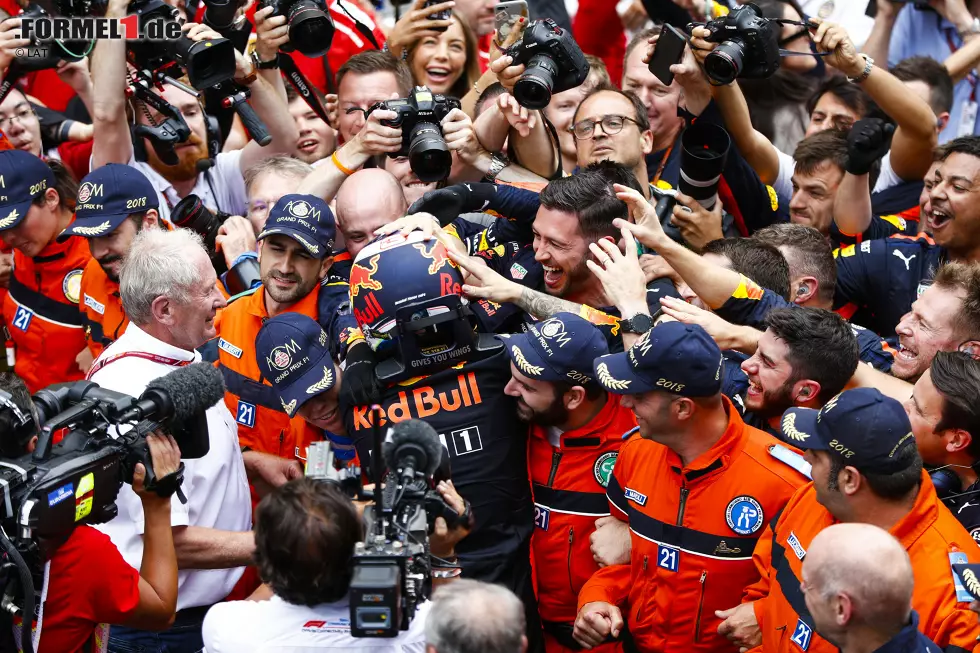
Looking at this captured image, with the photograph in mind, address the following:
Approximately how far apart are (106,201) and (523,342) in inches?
97.2

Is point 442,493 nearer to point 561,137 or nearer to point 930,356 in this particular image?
point 930,356

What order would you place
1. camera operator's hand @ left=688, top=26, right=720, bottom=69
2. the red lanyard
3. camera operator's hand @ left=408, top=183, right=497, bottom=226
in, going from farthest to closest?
camera operator's hand @ left=688, top=26, right=720, bottom=69 → camera operator's hand @ left=408, top=183, right=497, bottom=226 → the red lanyard

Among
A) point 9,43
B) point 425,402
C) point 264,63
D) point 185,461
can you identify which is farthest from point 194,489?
point 9,43

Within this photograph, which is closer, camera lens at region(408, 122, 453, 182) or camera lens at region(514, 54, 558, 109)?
camera lens at region(408, 122, 453, 182)

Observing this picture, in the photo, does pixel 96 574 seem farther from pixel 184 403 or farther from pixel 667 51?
pixel 667 51

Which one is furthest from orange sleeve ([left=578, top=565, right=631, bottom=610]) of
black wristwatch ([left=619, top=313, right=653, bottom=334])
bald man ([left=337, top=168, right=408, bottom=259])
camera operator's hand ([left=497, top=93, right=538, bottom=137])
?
camera operator's hand ([left=497, top=93, right=538, bottom=137])

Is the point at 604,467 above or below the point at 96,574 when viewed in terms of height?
below

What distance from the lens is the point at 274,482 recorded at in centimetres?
483

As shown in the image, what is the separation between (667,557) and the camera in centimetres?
406

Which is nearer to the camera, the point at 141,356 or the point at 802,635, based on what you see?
the point at 802,635

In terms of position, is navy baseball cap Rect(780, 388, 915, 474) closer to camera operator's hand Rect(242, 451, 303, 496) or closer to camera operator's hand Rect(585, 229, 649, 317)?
camera operator's hand Rect(585, 229, 649, 317)

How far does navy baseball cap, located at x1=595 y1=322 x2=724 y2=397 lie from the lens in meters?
3.88

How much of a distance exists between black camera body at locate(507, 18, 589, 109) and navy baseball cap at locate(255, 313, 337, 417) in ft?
5.03

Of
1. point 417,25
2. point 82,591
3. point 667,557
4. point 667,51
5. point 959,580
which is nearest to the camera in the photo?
point 959,580
